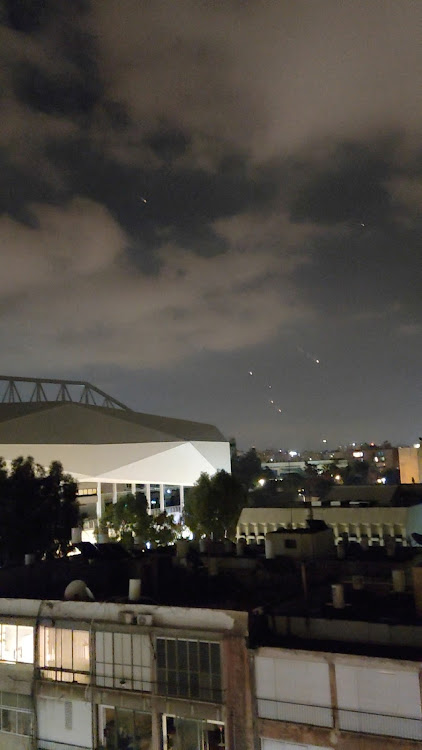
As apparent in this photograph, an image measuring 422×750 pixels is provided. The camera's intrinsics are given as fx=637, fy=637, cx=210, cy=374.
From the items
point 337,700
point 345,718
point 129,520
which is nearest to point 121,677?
point 337,700

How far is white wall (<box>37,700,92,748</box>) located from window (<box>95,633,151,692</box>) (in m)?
0.92

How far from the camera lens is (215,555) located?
2061 cm

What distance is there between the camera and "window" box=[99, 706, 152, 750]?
13.4 meters

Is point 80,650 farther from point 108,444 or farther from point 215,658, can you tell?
point 108,444

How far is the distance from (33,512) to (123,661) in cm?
1996

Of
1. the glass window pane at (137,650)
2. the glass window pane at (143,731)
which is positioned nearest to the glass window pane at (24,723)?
the glass window pane at (143,731)

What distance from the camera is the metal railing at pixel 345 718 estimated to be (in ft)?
35.6

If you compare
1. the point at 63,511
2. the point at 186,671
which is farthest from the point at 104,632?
the point at 63,511

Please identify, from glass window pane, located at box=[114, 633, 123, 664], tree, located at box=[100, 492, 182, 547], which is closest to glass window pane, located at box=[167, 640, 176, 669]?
glass window pane, located at box=[114, 633, 123, 664]

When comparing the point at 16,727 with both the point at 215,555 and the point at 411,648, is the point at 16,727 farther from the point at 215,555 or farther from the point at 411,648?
the point at 411,648

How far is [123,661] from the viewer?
44.7 ft

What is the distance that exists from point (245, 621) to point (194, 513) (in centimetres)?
3640

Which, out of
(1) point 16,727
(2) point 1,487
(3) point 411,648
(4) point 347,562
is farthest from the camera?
(2) point 1,487

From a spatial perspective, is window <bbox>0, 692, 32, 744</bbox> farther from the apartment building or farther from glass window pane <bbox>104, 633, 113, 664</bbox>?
glass window pane <bbox>104, 633, 113, 664</bbox>
